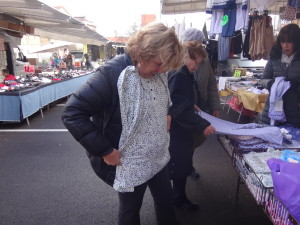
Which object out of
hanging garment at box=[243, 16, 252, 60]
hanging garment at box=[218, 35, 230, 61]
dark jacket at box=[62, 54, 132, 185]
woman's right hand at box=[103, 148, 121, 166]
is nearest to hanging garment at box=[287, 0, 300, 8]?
hanging garment at box=[243, 16, 252, 60]

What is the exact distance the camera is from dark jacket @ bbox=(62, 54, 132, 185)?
1.21 m

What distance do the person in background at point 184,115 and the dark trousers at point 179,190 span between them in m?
0.10

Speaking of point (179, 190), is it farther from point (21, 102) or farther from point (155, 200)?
point (21, 102)

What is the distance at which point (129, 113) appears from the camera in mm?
1290

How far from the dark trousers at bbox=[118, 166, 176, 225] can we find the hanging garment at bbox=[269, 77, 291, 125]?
55.9 inches

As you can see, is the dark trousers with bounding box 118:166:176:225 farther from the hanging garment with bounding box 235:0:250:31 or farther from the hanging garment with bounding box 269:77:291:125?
the hanging garment with bounding box 235:0:250:31

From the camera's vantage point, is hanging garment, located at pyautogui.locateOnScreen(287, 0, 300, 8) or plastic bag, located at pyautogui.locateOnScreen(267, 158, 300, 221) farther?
hanging garment, located at pyautogui.locateOnScreen(287, 0, 300, 8)

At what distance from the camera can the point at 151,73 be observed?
1334 millimetres

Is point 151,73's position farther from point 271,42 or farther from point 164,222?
point 271,42

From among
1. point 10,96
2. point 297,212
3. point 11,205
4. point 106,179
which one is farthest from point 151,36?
point 10,96

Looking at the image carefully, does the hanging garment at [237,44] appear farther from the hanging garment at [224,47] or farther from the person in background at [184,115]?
the person in background at [184,115]

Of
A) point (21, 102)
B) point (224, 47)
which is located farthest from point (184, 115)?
point (21, 102)

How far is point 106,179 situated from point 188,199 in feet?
4.56

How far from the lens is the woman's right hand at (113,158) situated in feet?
4.23
